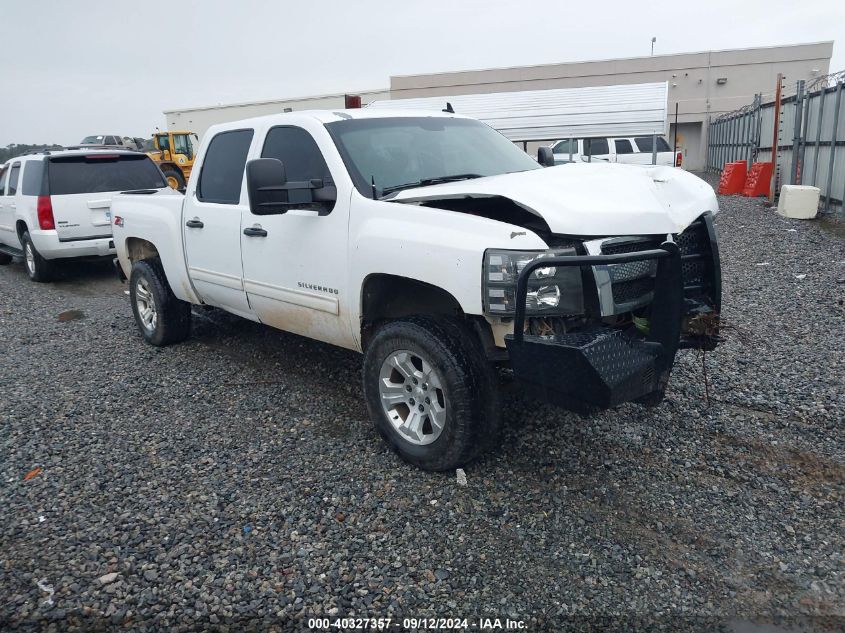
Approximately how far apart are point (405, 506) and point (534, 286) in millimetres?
1310

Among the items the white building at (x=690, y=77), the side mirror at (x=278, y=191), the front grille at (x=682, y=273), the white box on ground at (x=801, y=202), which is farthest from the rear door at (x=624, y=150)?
the side mirror at (x=278, y=191)

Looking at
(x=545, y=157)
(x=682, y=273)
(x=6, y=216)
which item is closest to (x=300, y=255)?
(x=682, y=273)

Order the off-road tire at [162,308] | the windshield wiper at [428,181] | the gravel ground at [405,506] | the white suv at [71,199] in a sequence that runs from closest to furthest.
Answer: the gravel ground at [405,506] < the windshield wiper at [428,181] < the off-road tire at [162,308] < the white suv at [71,199]

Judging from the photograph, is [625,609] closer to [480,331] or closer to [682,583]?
[682,583]

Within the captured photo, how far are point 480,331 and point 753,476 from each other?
5.49ft

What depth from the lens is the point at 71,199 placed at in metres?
9.41

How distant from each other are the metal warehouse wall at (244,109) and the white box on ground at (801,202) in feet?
113

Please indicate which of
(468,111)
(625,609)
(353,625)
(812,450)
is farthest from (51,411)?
(468,111)

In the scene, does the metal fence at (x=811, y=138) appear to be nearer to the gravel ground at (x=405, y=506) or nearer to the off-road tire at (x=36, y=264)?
the gravel ground at (x=405, y=506)

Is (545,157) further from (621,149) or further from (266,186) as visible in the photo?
(621,149)

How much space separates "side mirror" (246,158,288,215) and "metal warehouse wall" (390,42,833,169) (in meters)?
35.3

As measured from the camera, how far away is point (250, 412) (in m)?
4.73

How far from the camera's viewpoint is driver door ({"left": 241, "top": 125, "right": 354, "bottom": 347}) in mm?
4086

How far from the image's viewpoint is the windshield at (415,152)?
4.19m
